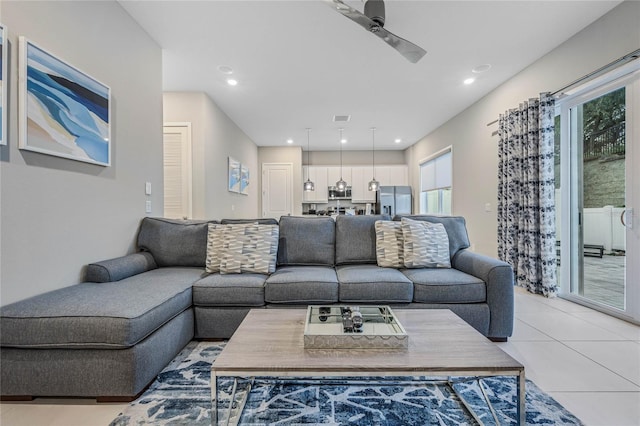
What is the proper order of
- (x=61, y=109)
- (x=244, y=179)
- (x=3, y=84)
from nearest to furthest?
(x=3, y=84)
(x=61, y=109)
(x=244, y=179)

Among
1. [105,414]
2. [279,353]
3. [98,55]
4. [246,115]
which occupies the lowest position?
[105,414]

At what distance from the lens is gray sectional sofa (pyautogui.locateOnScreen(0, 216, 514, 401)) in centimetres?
151

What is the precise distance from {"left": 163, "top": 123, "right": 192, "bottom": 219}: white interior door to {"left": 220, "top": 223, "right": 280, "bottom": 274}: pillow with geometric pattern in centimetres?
203

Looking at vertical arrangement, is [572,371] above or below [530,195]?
below

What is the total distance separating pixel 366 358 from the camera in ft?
4.05

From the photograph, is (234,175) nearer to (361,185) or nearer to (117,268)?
(117,268)

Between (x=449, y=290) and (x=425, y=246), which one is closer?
(x=449, y=290)

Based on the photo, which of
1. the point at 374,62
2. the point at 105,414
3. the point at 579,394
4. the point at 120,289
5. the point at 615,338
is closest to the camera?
the point at 105,414

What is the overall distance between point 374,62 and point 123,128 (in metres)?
2.86

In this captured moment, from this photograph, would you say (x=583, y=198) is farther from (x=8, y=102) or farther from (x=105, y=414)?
(x=8, y=102)

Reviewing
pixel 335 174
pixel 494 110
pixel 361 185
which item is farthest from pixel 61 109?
pixel 361 185

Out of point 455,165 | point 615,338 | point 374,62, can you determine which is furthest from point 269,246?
point 455,165

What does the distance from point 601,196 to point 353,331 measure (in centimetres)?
328

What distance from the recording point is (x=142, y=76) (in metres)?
3.00
